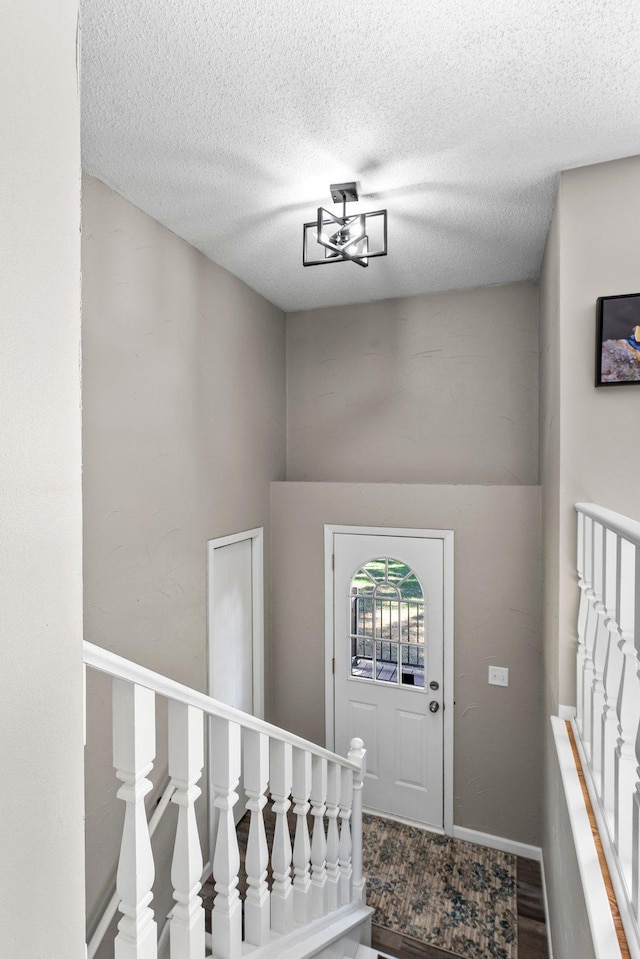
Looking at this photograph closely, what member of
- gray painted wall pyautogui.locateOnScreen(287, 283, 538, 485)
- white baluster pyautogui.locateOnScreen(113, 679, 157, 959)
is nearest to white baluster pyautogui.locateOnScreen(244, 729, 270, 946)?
white baluster pyautogui.locateOnScreen(113, 679, 157, 959)

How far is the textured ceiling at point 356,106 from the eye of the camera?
1.31 m

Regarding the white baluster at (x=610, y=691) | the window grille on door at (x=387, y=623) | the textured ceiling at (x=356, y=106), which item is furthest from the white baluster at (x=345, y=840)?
the textured ceiling at (x=356, y=106)

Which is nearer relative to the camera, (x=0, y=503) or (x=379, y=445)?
(x=0, y=503)

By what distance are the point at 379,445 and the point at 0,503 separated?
312 centimetres

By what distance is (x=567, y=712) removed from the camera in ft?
6.40

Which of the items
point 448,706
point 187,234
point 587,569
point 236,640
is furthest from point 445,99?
point 448,706

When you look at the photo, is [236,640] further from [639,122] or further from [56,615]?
[639,122]

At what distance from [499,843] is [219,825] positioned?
7.83ft

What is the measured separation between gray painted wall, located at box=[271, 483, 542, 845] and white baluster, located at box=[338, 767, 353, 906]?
3.42 feet

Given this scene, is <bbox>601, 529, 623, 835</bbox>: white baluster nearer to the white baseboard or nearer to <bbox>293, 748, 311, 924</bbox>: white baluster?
<bbox>293, 748, 311, 924</bbox>: white baluster

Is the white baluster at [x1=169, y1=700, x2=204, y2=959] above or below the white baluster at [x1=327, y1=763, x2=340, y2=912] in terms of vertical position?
above

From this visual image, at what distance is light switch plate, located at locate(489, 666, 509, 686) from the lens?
294 cm

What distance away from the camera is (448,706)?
3090 mm

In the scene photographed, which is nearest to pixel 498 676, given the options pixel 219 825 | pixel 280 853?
pixel 280 853
